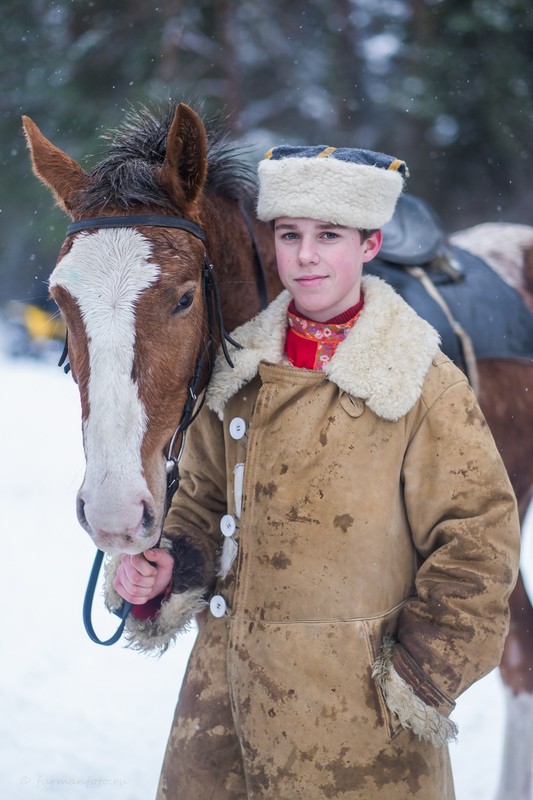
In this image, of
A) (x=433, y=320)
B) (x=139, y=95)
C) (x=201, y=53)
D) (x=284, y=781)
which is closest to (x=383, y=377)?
(x=284, y=781)

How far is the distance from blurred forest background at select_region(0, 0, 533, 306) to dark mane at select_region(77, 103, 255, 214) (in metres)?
4.95

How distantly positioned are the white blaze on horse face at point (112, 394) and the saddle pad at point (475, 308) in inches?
48.3

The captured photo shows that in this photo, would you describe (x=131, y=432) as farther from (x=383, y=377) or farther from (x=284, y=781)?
(x=284, y=781)

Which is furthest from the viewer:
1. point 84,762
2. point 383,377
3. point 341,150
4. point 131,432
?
point 84,762

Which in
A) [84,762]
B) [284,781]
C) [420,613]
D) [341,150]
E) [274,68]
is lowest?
[84,762]

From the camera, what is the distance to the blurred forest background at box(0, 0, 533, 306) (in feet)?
23.5

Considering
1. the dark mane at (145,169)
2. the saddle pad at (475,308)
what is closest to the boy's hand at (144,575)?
the dark mane at (145,169)

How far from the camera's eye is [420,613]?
149 centimetres

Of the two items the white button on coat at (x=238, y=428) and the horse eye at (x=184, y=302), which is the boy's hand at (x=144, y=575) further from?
the horse eye at (x=184, y=302)

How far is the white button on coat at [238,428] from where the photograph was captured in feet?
5.34

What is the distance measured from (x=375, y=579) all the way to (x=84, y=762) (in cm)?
201

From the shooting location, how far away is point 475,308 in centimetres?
267

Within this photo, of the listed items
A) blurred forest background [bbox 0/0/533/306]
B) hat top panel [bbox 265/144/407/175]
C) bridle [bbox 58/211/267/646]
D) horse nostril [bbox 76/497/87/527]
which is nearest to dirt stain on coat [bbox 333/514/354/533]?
bridle [bbox 58/211/267/646]

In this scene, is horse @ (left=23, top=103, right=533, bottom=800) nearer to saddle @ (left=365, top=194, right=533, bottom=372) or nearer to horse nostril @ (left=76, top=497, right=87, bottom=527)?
horse nostril @ (left=76, top=497, right=87, bottom=527)
